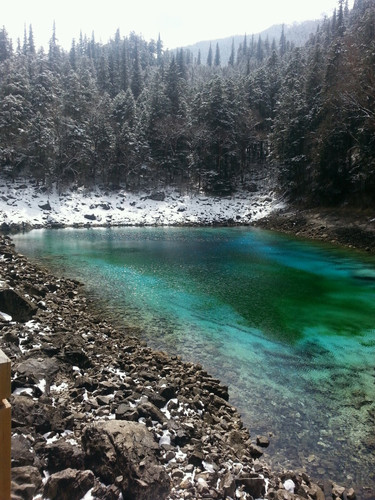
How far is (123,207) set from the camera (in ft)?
161

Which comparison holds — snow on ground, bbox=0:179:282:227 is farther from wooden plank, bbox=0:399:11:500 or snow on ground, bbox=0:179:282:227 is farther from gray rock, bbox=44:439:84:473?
wooden plank, bbox=0:399:11:500

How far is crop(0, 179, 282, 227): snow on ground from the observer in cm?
4288

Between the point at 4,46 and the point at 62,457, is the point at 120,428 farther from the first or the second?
the point at 4,46

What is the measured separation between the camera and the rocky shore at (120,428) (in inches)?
167

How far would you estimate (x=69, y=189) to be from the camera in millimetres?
50312

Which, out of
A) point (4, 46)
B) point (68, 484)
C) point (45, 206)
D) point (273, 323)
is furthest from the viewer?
point (4, 46)

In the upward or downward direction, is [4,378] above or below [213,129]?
below

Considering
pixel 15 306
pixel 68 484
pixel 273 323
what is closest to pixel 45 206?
pixel 15 306

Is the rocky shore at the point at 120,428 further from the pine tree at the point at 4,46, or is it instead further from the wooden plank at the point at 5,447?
the pine tree at the point at 4,46

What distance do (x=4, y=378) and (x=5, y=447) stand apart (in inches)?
13.8

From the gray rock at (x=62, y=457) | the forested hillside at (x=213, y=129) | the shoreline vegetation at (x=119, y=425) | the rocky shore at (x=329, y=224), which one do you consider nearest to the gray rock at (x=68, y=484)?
the shoreline vegetation at (x=119, y=425)

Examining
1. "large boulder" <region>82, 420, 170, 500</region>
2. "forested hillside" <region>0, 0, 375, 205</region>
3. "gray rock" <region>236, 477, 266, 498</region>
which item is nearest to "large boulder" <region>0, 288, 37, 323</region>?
"large boulder" <region>82, 420, 170, 500</region>

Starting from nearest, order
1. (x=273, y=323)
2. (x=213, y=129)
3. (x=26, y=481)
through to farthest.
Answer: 1. (x=26, y=481)
2. (x=273, y=323)
3. (x=213, y=129)

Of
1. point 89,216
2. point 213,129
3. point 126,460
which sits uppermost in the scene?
point 213,129
